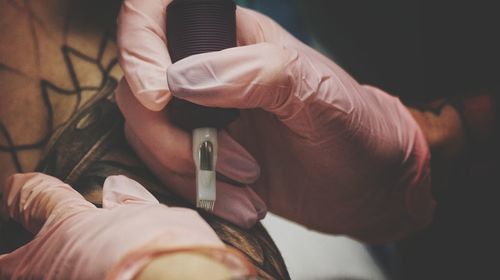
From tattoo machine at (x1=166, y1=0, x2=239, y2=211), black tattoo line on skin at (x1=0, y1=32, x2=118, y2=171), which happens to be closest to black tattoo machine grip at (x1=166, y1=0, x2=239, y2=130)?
tattoo machine at (x1=166, y1=0, x2=239, y2=211)

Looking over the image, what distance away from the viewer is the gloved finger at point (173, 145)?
3.22 feet

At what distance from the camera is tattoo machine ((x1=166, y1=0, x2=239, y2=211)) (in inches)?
36.0

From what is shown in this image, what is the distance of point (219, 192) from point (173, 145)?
0.12 metres

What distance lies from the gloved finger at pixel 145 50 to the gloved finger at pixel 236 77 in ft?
0.21

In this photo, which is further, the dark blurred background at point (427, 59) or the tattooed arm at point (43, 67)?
the dark blurred background at point (427, 59)

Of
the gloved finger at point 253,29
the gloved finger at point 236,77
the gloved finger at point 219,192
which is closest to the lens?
the gloved finger at point 236,77

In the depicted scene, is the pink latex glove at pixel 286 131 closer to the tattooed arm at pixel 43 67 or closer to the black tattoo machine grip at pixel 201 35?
the black tattoo machine grip at pixel 201 35

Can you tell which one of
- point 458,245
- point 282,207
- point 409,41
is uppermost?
point 409,41

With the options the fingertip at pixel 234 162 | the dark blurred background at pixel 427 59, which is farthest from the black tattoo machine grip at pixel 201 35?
the dark blurred background at pixel 427 59

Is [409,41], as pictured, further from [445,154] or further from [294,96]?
[294,96]

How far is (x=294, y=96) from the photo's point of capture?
101 cm

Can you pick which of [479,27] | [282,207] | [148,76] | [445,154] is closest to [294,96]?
[148,76]

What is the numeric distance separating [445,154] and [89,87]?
85 cm

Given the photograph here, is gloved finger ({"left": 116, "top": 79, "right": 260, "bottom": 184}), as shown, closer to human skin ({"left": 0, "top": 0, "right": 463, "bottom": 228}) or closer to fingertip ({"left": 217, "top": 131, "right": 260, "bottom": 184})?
fingertip ({"left": 217, "top": 131, "right": 260, "bottom": 184})
